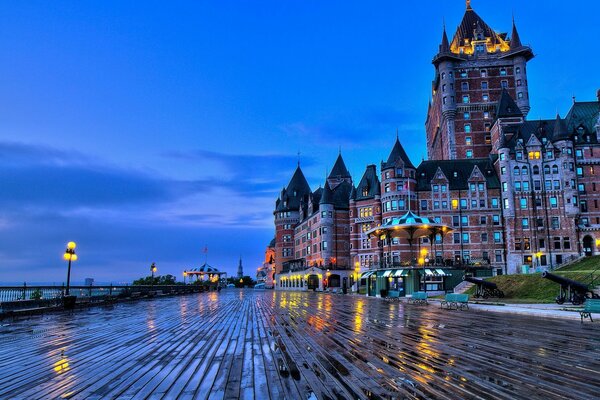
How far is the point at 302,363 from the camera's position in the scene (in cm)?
877

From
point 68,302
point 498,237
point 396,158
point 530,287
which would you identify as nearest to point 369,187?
point 396,158

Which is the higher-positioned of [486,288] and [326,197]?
[326,197]

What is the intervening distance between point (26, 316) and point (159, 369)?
55.1 feet

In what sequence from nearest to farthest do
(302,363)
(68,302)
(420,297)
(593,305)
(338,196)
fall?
(302,363), (593,305), (68,302), (420,297), (338,196)

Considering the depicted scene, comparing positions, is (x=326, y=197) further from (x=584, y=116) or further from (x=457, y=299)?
(x=457, y=299)

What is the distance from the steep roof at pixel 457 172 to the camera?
70.0 m

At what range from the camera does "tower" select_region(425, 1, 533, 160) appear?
8106 centimetres

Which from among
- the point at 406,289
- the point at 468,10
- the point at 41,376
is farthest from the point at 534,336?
the point at 468,10

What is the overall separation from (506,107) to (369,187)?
28.4 metres

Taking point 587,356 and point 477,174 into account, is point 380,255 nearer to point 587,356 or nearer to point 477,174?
point 477,174

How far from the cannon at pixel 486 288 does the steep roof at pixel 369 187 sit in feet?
135

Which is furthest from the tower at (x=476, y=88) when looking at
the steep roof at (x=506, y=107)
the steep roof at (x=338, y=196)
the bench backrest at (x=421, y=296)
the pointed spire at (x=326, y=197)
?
the bench backrest at (x=421, y=296)

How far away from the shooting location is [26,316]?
2072 cm

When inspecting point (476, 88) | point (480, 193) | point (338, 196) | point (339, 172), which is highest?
point (476, 88)
